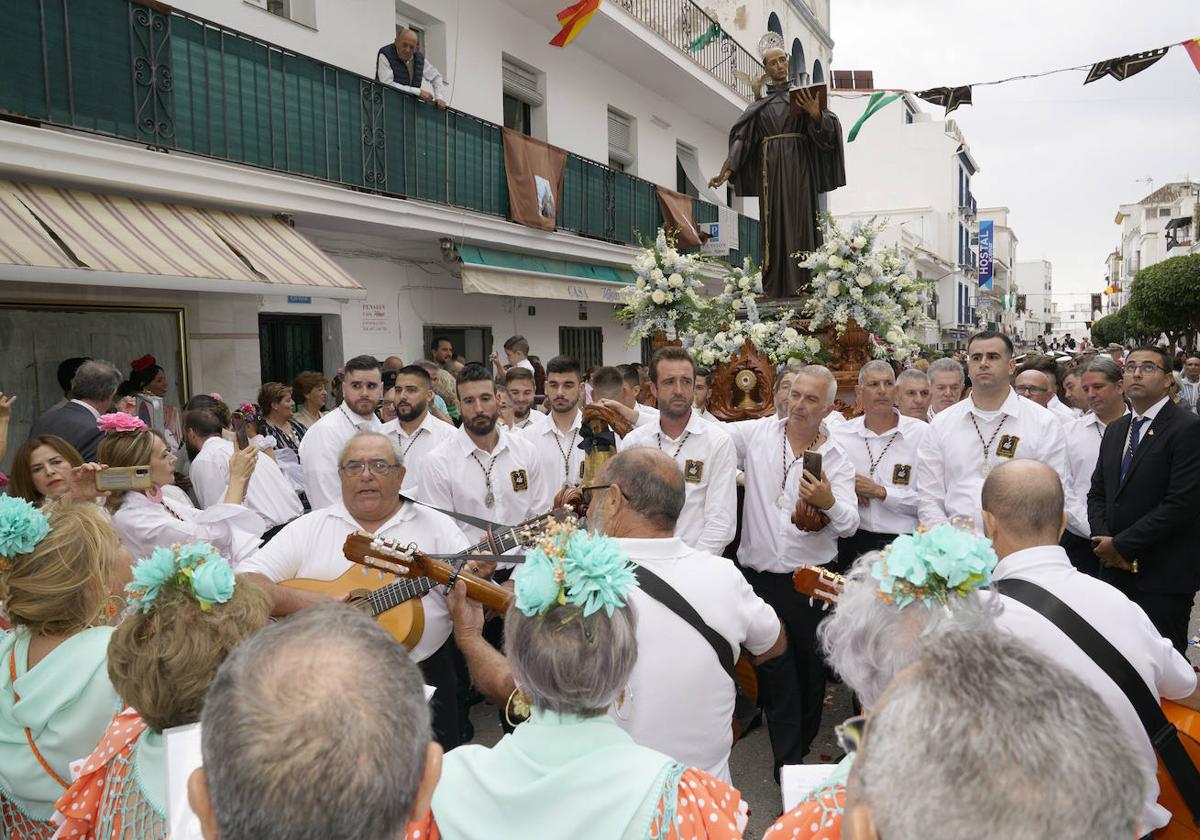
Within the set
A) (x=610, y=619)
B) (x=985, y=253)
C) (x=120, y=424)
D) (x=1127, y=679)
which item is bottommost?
(x=1127, y=679)

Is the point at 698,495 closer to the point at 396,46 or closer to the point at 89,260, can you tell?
the point at 89,260

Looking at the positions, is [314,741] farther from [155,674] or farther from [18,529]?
[18,529]

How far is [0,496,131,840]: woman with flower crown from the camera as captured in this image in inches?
87.7

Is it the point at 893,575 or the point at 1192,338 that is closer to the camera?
the point at 893,575

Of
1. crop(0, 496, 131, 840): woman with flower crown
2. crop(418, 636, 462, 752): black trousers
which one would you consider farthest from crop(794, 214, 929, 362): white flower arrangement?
crop(0, 496, 131, 840): woman with flower crown


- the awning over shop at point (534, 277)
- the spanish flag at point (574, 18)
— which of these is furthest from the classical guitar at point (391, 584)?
the spanish flag at point (574, 18)

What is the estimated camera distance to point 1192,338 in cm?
3002

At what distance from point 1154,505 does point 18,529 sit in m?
5.48

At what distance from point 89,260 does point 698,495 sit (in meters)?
5.37

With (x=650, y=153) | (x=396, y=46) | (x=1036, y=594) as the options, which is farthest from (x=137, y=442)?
(x=650, y=153)

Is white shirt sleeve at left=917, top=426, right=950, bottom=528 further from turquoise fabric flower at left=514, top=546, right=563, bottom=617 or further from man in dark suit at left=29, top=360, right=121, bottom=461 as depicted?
man in dark suit at left=29, top=360, right=121, bottom=461

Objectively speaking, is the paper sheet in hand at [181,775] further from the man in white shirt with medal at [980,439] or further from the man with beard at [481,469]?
the man in white shirt with medal at [980,439]

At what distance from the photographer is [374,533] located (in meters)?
3.65

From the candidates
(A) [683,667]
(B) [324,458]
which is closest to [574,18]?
(B) [324,458]
